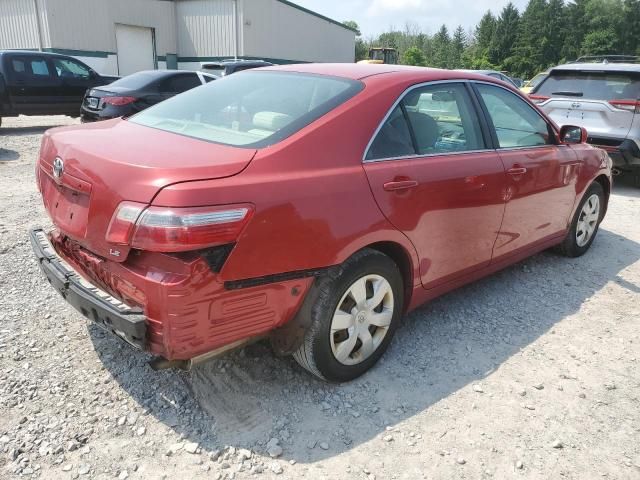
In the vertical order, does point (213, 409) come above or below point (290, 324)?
below

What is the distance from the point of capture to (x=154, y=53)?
26.6m

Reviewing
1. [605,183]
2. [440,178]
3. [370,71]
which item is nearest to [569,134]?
[605,183]

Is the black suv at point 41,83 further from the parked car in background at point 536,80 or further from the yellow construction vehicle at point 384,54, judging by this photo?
the yellow construction vehicle at point 384,54

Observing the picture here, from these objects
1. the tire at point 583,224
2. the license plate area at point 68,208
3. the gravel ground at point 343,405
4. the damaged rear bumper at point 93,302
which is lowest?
the gravel ground at point 343,405

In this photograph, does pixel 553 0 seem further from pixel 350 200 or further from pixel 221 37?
pixel 350 200

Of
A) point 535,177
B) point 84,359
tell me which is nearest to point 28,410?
point 84,359

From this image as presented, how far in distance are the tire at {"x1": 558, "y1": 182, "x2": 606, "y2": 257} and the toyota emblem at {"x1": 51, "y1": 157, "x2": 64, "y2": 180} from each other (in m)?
4.13

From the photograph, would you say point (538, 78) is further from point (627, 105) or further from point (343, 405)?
point (343, 405)

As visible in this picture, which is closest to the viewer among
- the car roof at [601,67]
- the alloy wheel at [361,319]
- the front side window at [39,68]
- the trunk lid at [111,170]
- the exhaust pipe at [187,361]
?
the trunk lid at [111,170]

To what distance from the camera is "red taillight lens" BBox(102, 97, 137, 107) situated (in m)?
9.61

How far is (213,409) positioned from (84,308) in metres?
0.80

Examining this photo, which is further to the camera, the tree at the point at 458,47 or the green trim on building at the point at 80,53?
the tree at the point at 458,47

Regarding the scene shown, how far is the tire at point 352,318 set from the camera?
2.60 m

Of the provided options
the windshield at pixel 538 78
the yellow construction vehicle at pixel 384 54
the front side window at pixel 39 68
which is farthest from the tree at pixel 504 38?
the front side window at pixel 39 68
